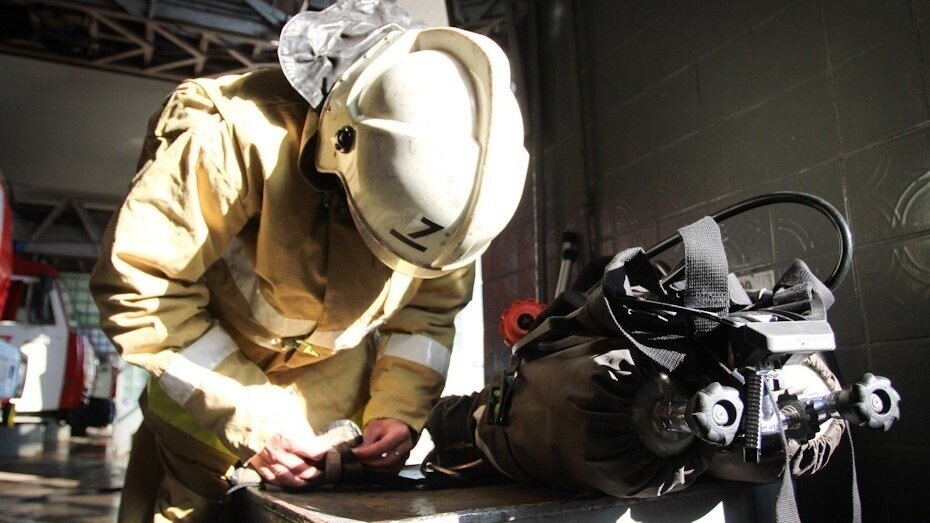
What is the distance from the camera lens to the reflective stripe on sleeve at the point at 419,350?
1.64 metres

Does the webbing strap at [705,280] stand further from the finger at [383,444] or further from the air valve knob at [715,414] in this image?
the finger at [383,444]

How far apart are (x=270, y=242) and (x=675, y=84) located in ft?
5.06

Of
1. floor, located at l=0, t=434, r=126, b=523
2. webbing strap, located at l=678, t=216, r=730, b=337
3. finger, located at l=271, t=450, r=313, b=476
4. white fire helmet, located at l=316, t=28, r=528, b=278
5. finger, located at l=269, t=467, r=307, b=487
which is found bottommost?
floor, located at l=0, t=434, r=126, b=523

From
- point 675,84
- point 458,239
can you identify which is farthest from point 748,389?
point 675,84

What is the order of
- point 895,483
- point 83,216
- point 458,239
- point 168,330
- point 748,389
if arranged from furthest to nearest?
point 83,216 < point 895,483 < point 168,330 < point 458,239 < point 748,389

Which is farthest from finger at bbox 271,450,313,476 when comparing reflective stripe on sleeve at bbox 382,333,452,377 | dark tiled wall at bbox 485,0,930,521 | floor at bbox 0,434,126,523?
floor at bbox 0,434,126,523

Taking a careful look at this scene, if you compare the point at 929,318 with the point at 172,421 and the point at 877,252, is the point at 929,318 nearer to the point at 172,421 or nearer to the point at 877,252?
the point at 877,252

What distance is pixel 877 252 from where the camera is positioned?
1.53m

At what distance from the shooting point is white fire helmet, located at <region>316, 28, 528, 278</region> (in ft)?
3.71

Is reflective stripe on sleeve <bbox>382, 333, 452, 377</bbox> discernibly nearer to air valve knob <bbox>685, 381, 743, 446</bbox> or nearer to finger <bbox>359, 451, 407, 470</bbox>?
finger <bbox>359, 451, 407, 470</bbox>

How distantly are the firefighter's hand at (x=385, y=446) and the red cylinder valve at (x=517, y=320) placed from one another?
76 cm

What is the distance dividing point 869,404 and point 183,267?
1207 millimetres

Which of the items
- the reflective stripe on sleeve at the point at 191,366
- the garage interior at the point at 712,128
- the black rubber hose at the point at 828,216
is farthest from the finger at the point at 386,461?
the black rubber hose at the point at 828,216

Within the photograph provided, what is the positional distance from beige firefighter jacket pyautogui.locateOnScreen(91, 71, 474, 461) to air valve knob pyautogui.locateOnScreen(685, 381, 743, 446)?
87 cm
